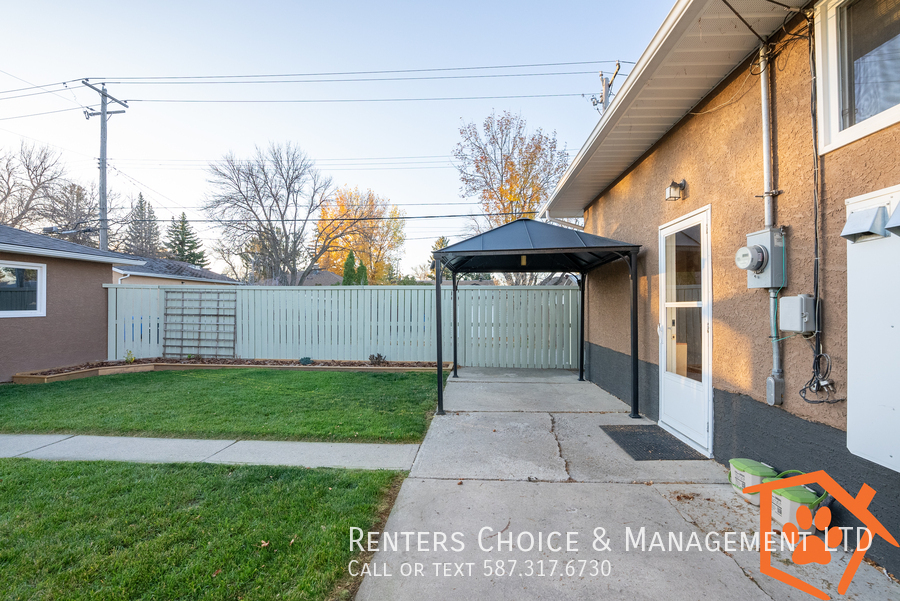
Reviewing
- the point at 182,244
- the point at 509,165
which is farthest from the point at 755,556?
the point at 182,244

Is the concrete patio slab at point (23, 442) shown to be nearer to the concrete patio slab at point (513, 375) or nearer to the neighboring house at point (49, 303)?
the neighboring house at point (49, 303)

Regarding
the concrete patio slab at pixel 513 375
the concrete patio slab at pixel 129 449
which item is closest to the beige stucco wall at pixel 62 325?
the concrete patio slab at pixel 129 449

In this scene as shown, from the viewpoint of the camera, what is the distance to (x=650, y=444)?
3684mm

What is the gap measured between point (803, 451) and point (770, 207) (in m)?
1.53

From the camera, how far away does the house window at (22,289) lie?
6.89 meters

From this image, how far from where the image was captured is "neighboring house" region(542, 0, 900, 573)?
183 centimetres

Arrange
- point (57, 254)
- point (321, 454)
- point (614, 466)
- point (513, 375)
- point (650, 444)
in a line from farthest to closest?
1. point (57, 254)
2. point (513, 375)
3. point (650, 444)
4. point (321, 454)
5. point (614, 466)

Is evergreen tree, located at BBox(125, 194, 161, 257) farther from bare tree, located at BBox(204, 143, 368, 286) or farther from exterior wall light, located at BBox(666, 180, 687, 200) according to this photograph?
exterior wall light, located at BBox(666, 180, 687, 200)

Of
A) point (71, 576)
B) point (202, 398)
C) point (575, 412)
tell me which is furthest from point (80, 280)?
point (575, 412)

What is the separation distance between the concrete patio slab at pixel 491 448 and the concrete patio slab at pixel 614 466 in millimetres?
136

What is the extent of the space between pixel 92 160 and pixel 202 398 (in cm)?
1494

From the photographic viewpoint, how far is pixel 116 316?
8.63m

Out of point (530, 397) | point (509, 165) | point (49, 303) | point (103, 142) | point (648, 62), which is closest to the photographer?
point (648, 62)

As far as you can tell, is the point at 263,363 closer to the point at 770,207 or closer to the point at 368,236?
the point at 770,207
